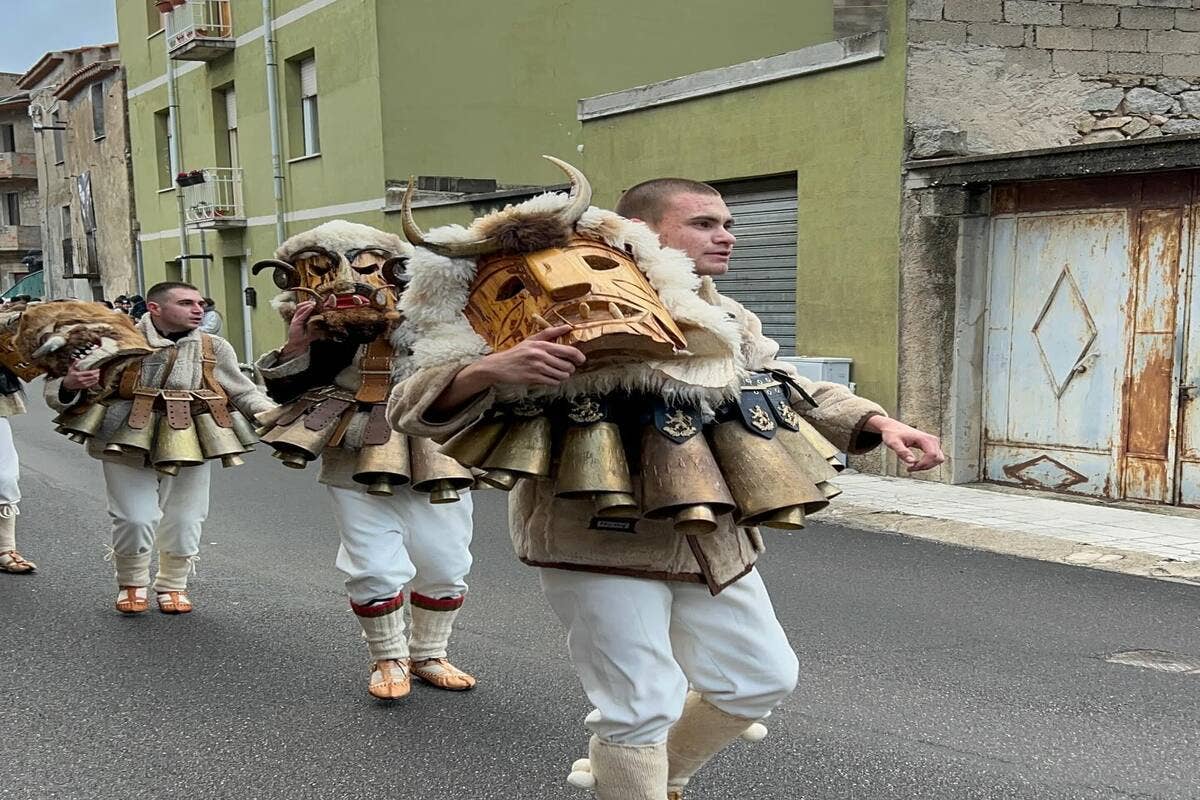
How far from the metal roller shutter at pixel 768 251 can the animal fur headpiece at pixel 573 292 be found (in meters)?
8.67

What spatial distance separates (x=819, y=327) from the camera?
34.8ft

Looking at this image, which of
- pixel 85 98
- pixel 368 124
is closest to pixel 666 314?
pixel 368 124

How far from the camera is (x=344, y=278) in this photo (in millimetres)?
4207

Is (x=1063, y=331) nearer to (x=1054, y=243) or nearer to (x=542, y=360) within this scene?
(x=1054, y=243)

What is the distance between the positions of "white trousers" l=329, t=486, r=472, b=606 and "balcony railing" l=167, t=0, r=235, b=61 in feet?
62.8

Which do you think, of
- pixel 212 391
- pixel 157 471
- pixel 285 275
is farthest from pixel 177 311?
pixel 285 275

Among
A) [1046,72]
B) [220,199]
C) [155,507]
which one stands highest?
[1046,72]

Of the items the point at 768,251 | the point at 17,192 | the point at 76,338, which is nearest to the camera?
the point at 76,338

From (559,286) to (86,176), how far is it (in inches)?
1225

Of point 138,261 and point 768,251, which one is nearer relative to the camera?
point 768,251

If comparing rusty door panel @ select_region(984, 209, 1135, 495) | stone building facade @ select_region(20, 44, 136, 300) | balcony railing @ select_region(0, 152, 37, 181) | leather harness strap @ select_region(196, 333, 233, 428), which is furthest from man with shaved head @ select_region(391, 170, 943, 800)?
balcony railing @ select_region(0, 152, 37, 181)

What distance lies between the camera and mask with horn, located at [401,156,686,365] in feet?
7.41

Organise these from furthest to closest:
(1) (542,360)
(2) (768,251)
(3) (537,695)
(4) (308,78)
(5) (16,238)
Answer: (5) (16,238)
(4) (308,78)
(2) (768,251)
(3) (537,695)
(1) (542,360)

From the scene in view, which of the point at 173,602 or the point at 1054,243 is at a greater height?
the point at 1054,243
